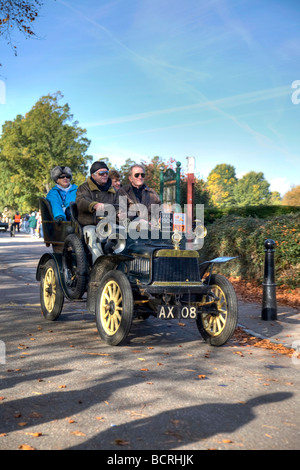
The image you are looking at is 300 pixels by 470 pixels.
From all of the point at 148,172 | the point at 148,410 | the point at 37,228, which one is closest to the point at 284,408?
the point at 148,410

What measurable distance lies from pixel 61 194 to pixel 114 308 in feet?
10.3

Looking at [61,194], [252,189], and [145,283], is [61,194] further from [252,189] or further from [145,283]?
[252,189]

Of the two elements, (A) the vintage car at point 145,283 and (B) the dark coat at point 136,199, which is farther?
(B) the dark coat at point 136,199

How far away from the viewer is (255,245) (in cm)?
1199

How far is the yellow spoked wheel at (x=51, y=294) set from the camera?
25.3ft

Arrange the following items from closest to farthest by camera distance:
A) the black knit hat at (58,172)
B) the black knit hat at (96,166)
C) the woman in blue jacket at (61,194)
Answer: the black knit hat at (96,166), the woman in blue jacket at (61,194), the black knit hat at (58,172)

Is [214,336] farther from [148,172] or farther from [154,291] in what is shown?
[148,172]

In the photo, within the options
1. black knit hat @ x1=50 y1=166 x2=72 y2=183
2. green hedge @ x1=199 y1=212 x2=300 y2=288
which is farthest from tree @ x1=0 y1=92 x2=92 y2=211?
black knit hat @ x1=50 y1=166 x2=72 y2=183

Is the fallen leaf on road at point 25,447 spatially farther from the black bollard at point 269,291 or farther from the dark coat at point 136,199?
the black bollard at point 269,291

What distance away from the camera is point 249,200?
416 ft

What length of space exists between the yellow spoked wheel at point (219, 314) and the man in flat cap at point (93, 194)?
1.87 meters

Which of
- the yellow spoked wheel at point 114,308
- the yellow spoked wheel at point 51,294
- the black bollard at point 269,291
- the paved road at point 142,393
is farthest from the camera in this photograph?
the black bollard at point 269,291

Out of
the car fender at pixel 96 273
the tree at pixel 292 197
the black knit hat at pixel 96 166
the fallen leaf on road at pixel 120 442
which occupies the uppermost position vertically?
the tree at pixel 292 197

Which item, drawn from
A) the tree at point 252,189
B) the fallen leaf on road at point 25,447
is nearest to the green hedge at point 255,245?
the fallen leaf on road at point 25,447
